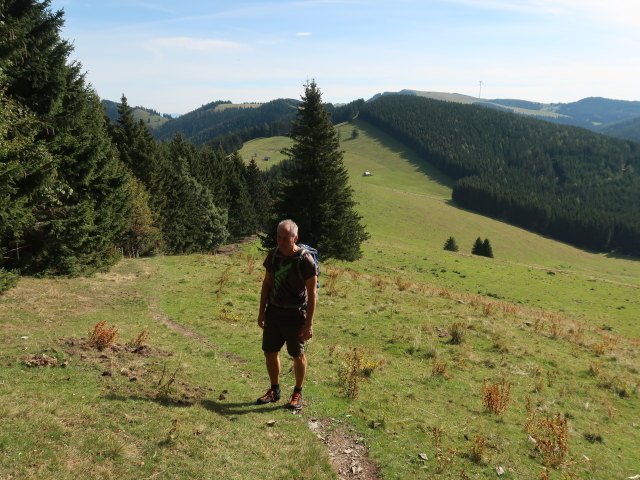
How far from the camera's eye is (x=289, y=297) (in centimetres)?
687

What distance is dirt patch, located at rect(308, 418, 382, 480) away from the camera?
5.97 meters

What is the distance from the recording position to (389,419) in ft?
25.5

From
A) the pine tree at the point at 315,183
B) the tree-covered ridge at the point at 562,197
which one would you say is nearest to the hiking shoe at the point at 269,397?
the pine tree at the point at 315,183

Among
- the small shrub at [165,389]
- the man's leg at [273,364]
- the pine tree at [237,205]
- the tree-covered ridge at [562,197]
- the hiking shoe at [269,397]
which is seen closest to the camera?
the small shrub at [165,389]

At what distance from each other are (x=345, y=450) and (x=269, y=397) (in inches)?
75.6

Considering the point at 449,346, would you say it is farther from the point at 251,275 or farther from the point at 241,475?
the point at 251,275

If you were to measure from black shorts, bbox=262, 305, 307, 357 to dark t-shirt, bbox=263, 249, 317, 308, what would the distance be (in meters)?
0.16

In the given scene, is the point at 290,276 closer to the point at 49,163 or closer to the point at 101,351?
the point at 101,351

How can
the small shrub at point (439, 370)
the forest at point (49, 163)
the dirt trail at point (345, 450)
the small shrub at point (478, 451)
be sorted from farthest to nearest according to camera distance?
the forest at point (49, 163), the small shrub at point (439, 370), the small shrub at point (478, 451), the dirt trail at point (345, 450)

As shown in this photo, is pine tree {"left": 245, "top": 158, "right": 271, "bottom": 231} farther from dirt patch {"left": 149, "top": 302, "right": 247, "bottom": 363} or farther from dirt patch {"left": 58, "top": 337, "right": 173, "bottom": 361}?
dirt patch {"left": 58, "top": 337, "right": 173, "bottom": 361}

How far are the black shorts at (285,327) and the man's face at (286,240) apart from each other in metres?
1.14

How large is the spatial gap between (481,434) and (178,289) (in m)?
14.8

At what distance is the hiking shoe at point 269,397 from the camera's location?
7.57 m

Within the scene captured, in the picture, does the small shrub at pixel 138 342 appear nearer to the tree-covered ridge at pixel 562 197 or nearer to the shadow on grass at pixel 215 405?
the shadow on grass at pixel 215 405
